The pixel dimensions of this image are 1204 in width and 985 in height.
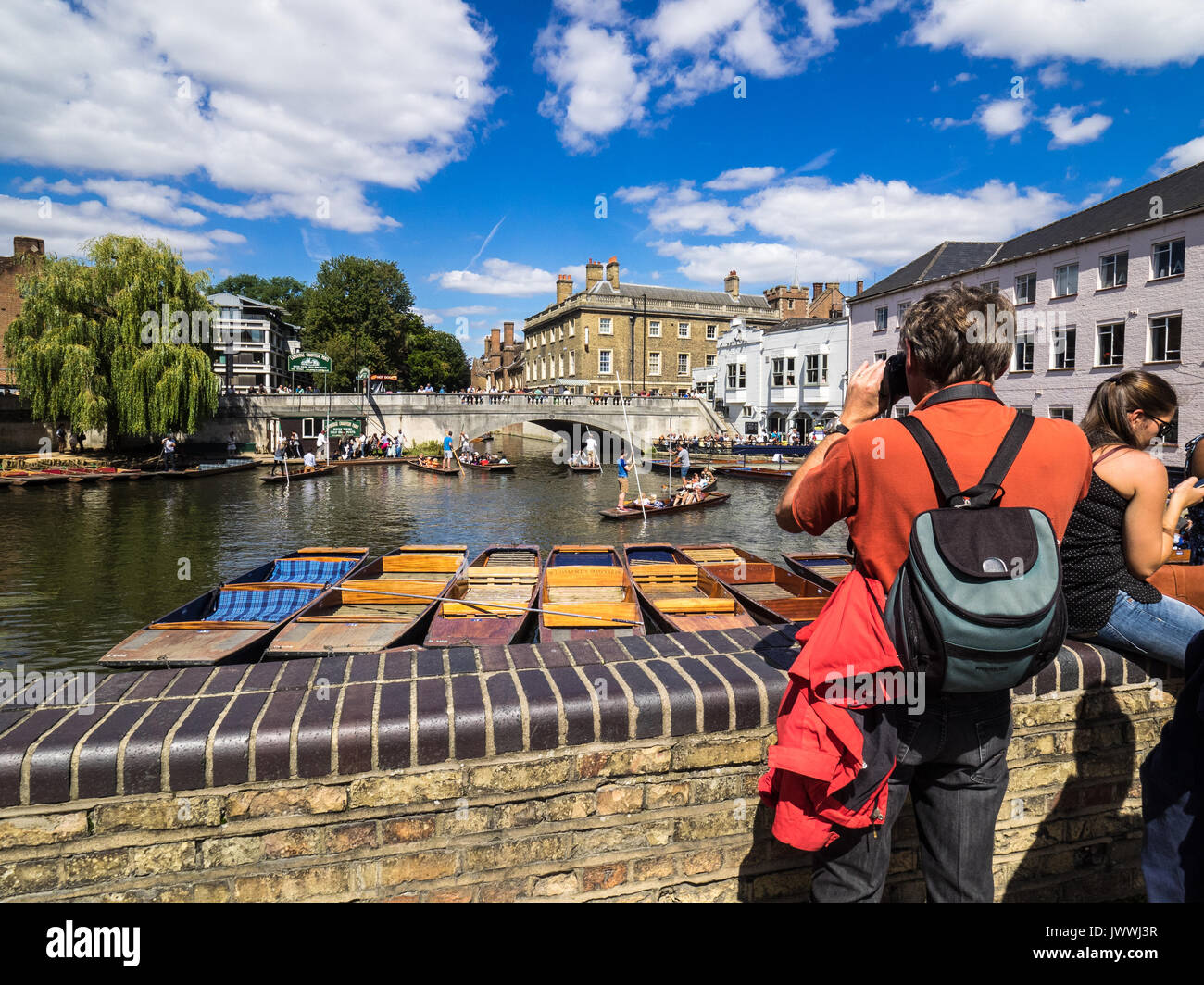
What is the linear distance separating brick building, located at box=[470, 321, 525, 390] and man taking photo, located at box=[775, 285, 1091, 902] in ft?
291

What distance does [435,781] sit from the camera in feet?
6.53

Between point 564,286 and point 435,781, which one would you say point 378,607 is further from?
point 564,286

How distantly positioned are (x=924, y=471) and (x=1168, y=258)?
29.7 m

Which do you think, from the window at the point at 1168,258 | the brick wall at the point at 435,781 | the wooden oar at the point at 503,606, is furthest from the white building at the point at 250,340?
the brick wall at the point at 435,781

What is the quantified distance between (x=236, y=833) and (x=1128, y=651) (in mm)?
3091

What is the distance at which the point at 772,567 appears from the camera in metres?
11.5

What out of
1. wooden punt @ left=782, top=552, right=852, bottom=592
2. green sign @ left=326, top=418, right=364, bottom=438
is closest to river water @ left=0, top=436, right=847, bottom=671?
wooden punt @ left=782, top=552, right=852, bottom=592

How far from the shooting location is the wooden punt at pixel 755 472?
1321 inches

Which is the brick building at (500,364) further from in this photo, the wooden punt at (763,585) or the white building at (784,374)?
the wooden punt at (763,585)

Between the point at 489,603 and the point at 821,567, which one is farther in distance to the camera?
the point at 821,567

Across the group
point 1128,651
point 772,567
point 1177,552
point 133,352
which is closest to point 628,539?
point 772,567

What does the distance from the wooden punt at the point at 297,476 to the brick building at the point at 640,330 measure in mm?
27711

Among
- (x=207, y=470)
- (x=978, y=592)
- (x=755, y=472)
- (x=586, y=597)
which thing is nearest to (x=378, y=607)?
(x=586, y=597)
